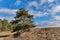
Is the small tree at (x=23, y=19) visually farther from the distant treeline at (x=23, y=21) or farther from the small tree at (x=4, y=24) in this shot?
the small tree at (x=4, y=24)

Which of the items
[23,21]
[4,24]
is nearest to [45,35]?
[23,21]

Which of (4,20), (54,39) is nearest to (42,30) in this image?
(54,39)

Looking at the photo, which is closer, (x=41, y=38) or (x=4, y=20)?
(x=41, y=38)

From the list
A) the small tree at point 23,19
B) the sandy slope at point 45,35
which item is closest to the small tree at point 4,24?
the small tree at point 23,19

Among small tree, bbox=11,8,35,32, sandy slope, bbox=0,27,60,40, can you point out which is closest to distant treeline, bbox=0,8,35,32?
small tree, bbox=11,8,35,32

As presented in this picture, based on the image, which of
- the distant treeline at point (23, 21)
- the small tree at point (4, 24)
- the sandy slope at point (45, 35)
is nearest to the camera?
the sandy slope at point (45, 35)

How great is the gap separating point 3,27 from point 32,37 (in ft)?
174

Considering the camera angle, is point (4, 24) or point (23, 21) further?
point (4, 24)

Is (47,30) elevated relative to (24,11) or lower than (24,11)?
lower

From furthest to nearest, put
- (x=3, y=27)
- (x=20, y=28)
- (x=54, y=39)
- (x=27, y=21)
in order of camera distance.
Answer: (x=3, y=27)
(x=27, y=21)
(x=20, y=28)
(x=54, y=39)

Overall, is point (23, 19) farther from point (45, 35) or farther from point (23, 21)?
point (45, 35)

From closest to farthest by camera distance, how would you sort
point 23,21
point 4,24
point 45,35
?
point 45,35, point 23,21, point 4,24

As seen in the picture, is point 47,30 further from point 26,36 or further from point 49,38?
point 26,36

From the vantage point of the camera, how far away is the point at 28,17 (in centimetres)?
5375
